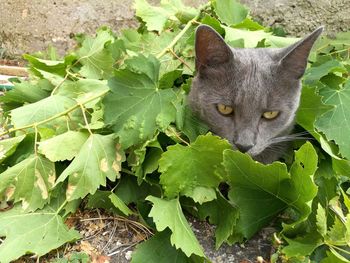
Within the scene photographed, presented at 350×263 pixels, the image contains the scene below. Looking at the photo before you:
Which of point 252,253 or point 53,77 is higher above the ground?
point 53,77

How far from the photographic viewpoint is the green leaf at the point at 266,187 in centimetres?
157

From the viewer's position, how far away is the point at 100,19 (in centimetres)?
340

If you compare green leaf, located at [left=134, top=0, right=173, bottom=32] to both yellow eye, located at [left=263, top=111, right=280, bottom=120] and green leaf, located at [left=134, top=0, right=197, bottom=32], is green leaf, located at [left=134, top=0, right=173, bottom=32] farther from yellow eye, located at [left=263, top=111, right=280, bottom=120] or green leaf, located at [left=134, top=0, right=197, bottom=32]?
yellow eye, located at [left=263, top=111, right=280, bottom=120]

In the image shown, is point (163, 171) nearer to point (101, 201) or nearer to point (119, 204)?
point (119, 204)

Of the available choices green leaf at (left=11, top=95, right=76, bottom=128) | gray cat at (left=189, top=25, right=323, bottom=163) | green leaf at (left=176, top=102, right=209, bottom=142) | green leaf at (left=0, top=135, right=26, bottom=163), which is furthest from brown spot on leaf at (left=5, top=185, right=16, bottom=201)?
gray cat at (left=189, top=25, right=323, bottom=163)

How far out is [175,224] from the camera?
1.62 metres

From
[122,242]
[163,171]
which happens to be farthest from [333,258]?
[122,242]

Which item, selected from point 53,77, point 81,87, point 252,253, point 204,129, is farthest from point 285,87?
point 53,77

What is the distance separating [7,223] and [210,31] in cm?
105

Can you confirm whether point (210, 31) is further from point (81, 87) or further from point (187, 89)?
point (81, 87)

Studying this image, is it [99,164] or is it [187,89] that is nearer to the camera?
[99,164]

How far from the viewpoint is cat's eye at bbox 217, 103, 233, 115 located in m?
1.96

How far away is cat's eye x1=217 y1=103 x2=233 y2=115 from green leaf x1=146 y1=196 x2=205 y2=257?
0.46m

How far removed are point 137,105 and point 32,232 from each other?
0.62 meters
